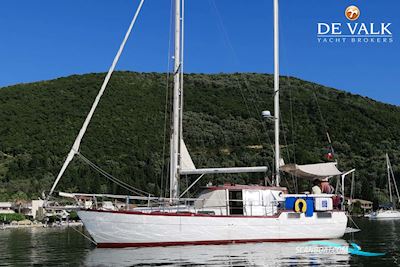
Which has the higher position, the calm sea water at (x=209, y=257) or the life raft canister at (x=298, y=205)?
the life raft canister at (x=298, y=205)

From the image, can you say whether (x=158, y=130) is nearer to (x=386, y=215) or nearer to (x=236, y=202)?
(x=386, y=215)

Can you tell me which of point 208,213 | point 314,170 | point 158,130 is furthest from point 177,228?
point 158,130

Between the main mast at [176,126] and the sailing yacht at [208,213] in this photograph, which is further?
the main mast at [176,126]

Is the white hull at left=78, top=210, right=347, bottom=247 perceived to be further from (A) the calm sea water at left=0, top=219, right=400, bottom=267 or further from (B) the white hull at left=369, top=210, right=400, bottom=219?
(B) the white hull at left=369, top=210, right=400, bottom=219

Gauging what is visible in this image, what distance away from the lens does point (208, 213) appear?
28734mm

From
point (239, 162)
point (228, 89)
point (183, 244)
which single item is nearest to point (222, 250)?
point (183, 244)

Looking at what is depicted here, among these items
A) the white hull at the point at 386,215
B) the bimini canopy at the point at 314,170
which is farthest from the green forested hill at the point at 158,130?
the bimini canopy at the point at 314,170

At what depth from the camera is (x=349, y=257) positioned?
2481 cm

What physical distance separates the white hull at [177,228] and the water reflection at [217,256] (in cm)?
65

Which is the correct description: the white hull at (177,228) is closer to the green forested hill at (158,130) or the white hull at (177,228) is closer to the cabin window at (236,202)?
the cabin window at (236,202)

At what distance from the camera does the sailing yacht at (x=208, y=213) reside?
1070 inches

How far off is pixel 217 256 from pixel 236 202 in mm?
5669

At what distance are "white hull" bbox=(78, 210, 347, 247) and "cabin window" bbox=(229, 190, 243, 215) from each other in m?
0.92

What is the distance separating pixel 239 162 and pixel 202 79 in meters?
81.7
